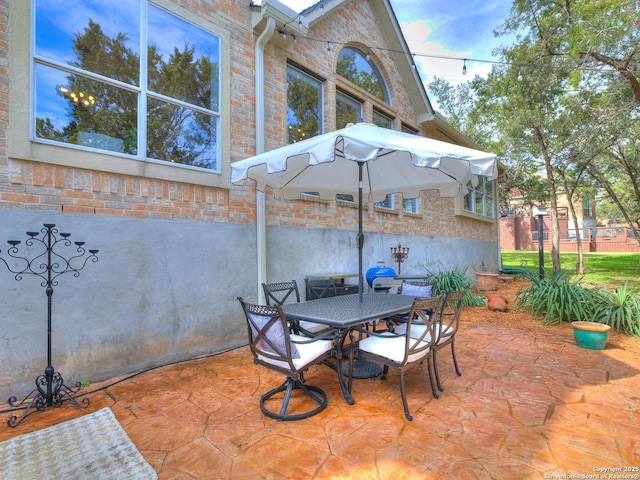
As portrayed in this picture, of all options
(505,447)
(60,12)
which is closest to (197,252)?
(60,12)

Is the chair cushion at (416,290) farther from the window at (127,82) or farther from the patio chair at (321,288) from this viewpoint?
the window at (127,82)

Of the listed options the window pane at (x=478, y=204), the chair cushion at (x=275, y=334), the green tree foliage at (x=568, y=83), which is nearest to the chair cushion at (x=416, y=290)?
the chair cushion at (x=275, y=334)

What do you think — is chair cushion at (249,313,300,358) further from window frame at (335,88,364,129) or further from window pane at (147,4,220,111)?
window frame at (335,88,364,129)

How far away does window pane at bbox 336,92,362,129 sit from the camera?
693 centimetres

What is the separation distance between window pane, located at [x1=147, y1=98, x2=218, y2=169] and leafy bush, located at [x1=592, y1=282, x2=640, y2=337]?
666 cm

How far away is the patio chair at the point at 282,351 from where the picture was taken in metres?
2.62

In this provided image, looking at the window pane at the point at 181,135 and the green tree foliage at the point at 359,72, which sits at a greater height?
the green tree foliage at the point at 359,72

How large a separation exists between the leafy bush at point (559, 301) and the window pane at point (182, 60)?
266 inches

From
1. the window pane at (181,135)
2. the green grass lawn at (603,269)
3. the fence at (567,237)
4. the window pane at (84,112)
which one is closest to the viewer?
the window pane at (84,112)

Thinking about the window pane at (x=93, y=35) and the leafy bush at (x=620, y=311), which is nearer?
the window pane at (x=93, y=35)

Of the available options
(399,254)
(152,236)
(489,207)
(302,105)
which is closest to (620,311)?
(399,254)

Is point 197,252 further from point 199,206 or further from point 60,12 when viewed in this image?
point 60,12

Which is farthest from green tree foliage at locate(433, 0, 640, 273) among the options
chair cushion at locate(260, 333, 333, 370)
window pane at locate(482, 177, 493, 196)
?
chair cushion at locate(260, 333, 333, 370)

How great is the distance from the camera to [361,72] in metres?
7.70
